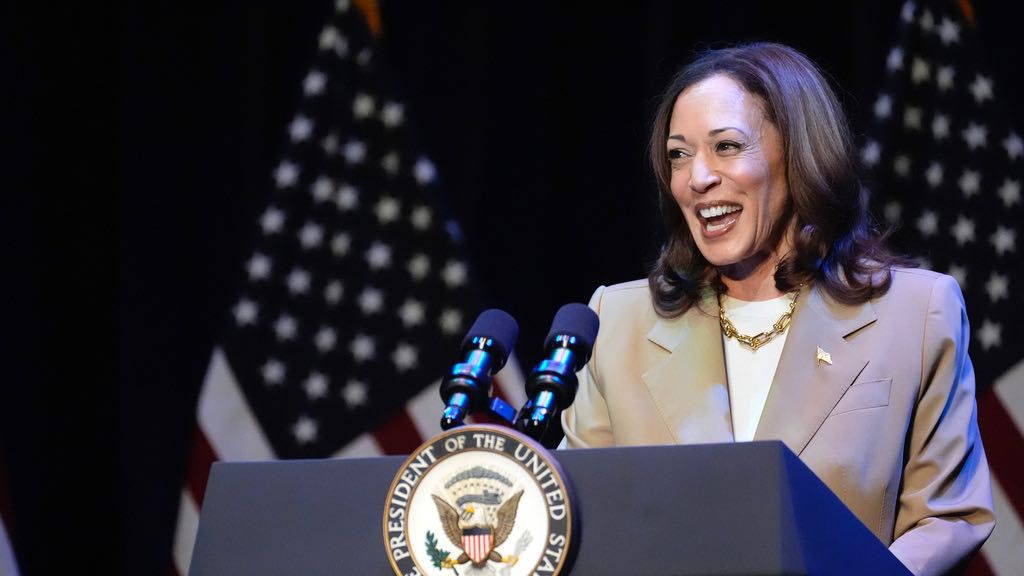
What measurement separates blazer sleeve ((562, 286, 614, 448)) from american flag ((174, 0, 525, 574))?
131 cm

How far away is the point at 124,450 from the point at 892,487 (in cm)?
237

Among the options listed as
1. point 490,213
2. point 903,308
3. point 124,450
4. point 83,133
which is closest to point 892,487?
point 903,308

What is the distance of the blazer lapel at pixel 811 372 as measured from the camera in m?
1.77

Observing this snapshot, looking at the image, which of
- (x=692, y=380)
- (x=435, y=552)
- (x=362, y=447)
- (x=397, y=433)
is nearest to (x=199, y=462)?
(x=362, y=447)

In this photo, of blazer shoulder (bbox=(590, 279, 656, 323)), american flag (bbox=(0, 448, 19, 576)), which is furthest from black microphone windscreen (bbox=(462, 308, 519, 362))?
american flag (bbox=(0, 448, 19, 576))

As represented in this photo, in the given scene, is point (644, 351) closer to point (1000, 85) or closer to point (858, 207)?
point (858, 207)

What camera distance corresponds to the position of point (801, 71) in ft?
6.82

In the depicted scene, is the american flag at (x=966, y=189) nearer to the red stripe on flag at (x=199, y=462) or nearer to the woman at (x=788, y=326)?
the woman at (x=788, y=326)

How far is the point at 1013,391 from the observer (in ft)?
10.4

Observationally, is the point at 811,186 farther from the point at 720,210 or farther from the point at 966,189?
the point at 966,189

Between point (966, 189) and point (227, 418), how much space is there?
7.07 feet

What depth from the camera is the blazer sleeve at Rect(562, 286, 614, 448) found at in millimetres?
2035

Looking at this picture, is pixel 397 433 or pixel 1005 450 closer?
pixel 1005 450

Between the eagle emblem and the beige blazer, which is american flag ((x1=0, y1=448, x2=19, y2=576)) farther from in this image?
the eagle emblem
